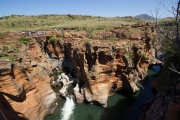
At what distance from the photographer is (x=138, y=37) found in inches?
1069

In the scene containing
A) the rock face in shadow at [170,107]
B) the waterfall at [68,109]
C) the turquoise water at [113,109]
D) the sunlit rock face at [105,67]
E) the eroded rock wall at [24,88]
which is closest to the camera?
the rock face in shadow at [170,107]

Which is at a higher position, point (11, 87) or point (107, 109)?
point (11, 87)

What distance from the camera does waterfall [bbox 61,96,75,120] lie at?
20.0 m

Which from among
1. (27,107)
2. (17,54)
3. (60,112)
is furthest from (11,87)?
(60,112)

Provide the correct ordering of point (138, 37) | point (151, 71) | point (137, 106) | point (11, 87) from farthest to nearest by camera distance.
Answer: point (151, 71) → point (138, 37) → point (137, 106) → point (11, 87)

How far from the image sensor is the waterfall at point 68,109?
1998 cm

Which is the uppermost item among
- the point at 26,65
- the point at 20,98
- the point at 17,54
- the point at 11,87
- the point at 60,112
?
the point at 17,54

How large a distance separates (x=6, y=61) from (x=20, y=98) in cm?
382

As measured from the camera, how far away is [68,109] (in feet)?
70.0

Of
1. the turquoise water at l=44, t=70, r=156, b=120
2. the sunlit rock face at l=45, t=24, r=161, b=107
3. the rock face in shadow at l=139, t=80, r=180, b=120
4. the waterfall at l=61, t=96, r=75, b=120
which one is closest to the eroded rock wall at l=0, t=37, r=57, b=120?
the waterfall at l=61, t=96, r=75, b=120

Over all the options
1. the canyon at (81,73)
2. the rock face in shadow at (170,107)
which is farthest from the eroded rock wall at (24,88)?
the rock face in shadow at (170,107)

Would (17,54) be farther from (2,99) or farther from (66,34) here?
(66,34)

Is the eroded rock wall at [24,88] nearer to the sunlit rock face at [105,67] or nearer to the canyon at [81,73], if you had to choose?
the canyon at [81,73]

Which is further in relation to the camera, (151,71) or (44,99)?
(151,71)
